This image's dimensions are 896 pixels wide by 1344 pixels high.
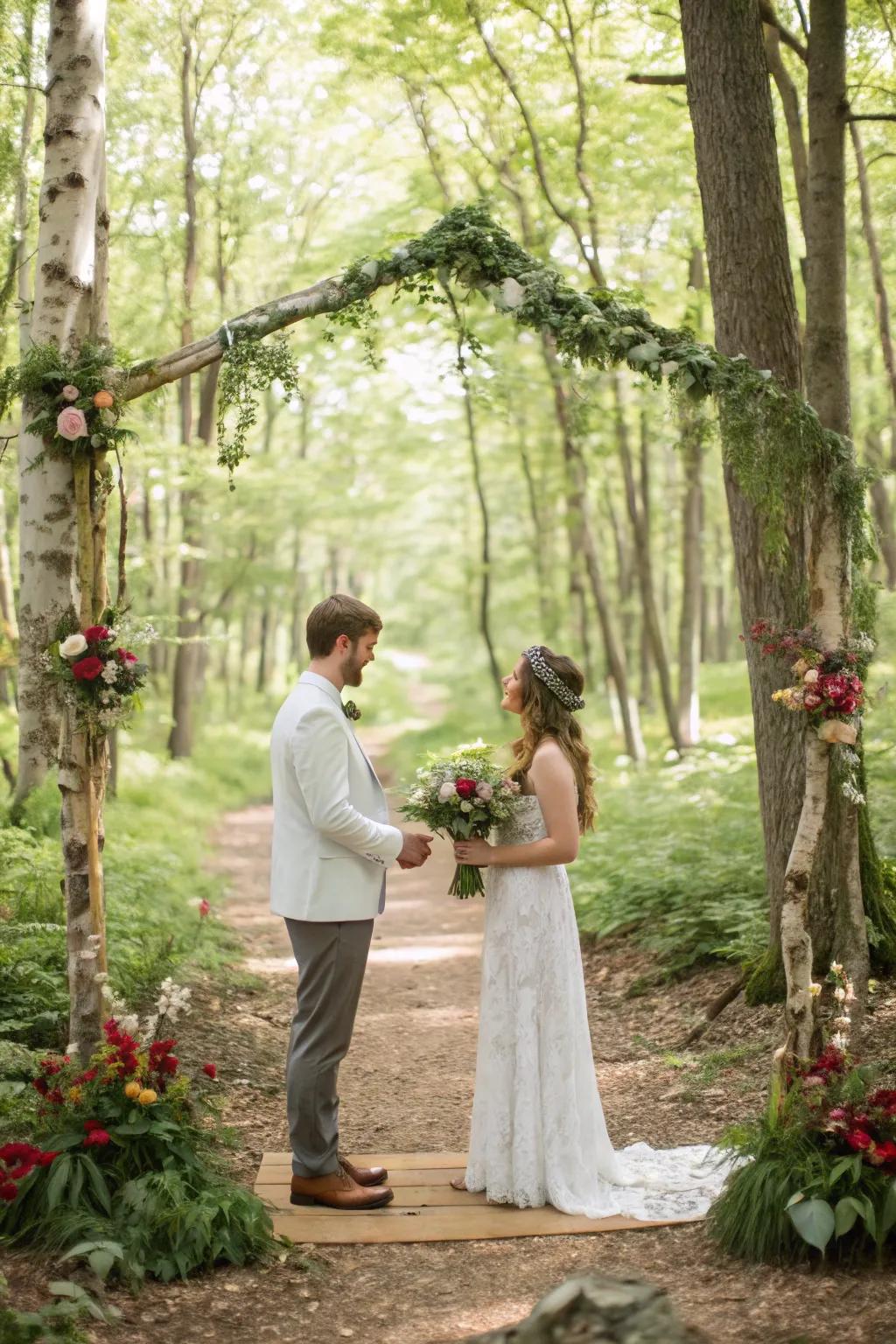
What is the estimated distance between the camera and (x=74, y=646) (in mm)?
4824

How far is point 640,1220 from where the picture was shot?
4.64 meters

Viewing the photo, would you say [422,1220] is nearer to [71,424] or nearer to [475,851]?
[475,851]

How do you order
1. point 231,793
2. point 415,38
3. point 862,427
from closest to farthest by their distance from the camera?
point 415,38 < point 231,793 < point 862,427

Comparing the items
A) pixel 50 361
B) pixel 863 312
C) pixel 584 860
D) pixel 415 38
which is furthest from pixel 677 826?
pixel 863 312

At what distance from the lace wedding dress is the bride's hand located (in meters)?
0.12

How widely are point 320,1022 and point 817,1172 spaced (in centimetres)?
203

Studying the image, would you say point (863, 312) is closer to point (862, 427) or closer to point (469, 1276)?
point (862, 427)

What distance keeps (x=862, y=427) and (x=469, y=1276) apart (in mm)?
20385

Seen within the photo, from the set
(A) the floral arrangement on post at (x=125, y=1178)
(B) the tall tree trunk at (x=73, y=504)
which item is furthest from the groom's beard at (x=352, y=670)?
(A) the floral arrangement on post at (x=125, y=1178)

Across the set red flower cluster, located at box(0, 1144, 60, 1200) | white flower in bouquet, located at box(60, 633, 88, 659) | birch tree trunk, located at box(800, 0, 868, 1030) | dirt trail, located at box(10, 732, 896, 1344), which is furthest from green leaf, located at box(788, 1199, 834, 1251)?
white flower in bouquet, located at box(60, 633, 88, 659)

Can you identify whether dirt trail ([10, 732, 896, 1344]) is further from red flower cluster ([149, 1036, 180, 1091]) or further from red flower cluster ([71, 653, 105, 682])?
red flower cluster ([71, 653, 105, 682])

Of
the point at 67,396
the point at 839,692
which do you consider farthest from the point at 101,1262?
the point at 839,692

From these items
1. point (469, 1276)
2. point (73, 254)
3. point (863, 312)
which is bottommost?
point (469, 1276)

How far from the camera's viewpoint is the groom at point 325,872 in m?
4.69
